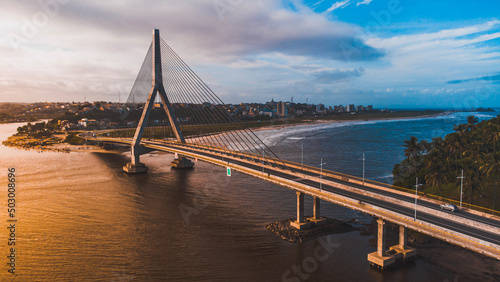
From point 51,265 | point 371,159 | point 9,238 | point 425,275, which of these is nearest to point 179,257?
point 51,265

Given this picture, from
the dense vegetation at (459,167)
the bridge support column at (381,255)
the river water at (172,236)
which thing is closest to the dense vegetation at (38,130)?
the river water at (172,236)

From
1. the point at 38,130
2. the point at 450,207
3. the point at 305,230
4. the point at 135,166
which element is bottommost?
the point at 305,230

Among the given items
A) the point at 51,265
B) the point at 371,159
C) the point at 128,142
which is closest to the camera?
the point at 51,265

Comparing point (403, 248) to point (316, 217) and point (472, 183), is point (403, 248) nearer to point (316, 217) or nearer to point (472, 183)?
point (316, 217)

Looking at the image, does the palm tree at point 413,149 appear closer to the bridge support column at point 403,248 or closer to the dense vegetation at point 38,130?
the bridge support column at point 403,248

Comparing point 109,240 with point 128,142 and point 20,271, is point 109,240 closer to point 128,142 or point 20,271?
Result: point 20,271

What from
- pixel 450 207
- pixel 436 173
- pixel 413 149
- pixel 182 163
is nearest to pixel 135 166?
pixel 182 163
